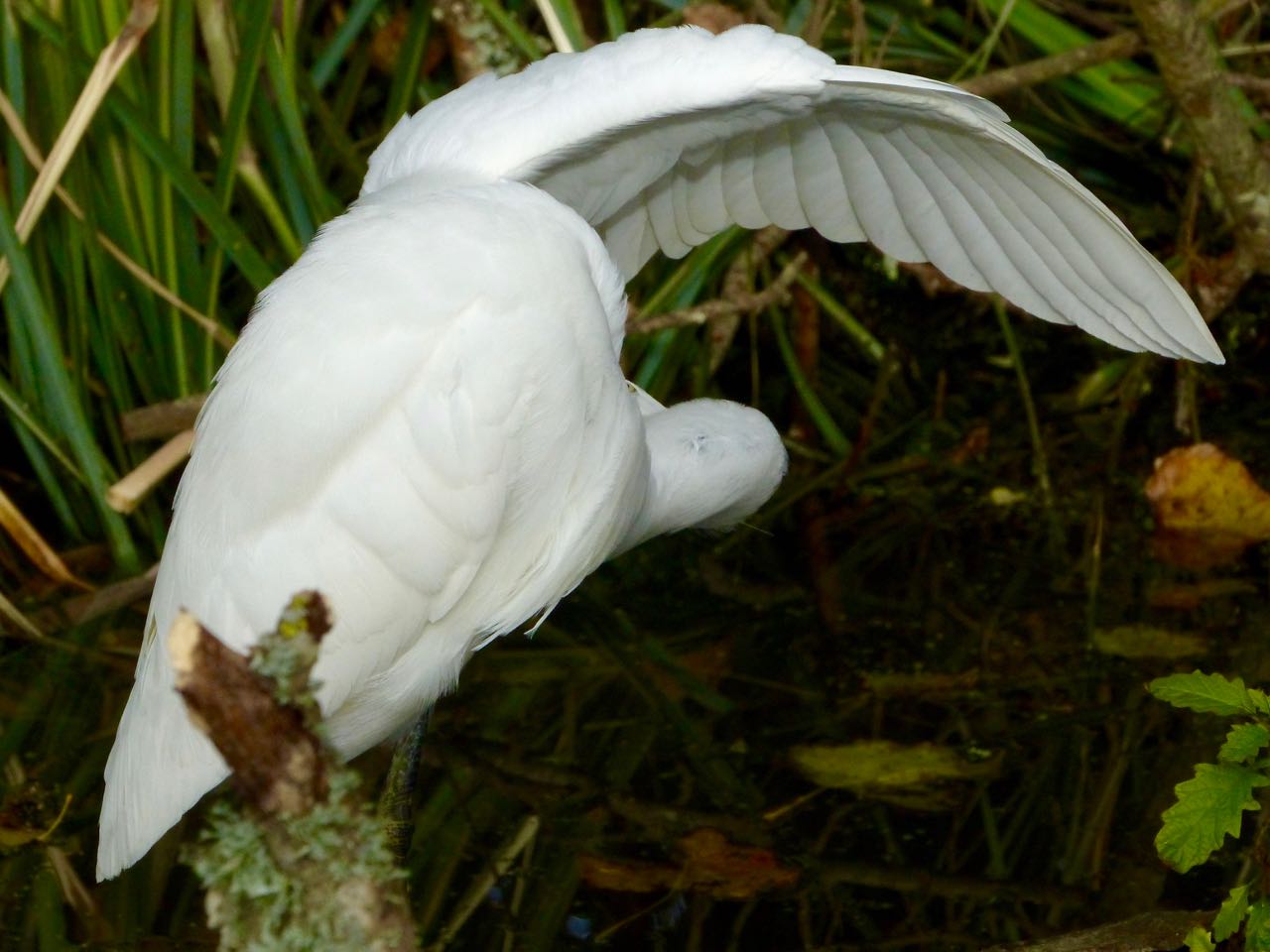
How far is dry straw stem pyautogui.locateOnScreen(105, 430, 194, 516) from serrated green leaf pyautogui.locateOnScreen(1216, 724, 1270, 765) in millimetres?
1897

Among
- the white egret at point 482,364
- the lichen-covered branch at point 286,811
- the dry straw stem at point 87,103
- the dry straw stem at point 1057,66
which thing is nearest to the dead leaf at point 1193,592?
the white egret at point 482,364

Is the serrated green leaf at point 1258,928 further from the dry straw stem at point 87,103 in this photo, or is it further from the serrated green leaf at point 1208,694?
the dry straw stem at point 87,103

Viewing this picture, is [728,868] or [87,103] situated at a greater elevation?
[87,103]

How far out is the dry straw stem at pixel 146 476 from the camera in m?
2.88

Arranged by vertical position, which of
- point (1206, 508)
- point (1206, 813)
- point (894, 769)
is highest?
point (1206, 813)

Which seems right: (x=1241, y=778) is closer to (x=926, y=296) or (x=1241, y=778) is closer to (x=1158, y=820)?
(x=1158, y=820)

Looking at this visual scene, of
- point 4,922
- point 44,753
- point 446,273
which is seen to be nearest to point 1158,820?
point 446,273

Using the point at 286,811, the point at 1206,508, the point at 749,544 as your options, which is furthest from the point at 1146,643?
the point at 286,811

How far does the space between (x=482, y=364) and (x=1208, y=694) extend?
2.71ft

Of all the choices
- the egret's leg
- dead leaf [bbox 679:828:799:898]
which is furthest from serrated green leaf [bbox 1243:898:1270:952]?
the egret's leg

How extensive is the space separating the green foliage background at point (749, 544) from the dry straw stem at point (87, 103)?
7 centimetres

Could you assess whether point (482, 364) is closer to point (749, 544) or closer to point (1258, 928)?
point (1258, 928)

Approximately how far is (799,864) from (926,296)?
7.48 ft

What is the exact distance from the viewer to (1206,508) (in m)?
3.17
